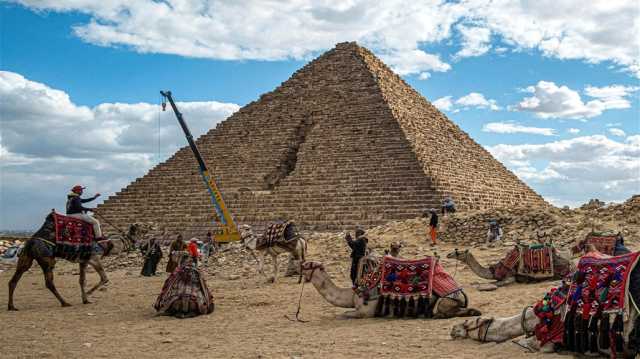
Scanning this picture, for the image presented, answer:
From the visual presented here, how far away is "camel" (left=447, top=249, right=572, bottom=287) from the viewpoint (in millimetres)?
8188

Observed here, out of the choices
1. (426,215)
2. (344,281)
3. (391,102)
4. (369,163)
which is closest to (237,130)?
(391,102)

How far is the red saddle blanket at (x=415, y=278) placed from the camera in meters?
6.33

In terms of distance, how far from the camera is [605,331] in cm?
422

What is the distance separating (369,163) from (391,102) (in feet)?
22.3

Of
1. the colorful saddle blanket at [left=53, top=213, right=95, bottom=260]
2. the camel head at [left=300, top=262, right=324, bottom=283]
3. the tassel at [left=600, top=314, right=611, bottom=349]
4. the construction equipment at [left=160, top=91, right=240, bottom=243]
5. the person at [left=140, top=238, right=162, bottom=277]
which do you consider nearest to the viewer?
the tassel at [left=600, top=314, right=611, bottom=349]

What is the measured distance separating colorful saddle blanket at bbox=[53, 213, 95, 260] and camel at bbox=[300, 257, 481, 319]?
11.1ft

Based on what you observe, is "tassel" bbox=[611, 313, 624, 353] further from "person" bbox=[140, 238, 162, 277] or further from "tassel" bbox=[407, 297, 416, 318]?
"person" bbox=[140, 238, 162, 277]

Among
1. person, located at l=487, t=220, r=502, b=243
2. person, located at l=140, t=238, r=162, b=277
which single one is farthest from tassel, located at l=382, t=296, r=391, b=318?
person, located at l=487, t=220, r=502, b=243

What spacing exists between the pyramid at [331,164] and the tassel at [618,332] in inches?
715

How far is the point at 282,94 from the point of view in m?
37.7

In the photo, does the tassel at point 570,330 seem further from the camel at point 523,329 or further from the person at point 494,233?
the person at point 494,233

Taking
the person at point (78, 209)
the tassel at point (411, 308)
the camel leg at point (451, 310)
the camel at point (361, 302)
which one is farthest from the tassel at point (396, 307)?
the person at point (78, 209)

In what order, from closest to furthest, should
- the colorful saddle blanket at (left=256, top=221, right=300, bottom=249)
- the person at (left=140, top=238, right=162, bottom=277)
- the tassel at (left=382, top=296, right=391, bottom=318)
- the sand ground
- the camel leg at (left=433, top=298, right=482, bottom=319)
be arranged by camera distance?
the sand ground, the camel leg at (left=433, top=298, right=482, bottom=319), the tassel at (left=382, top=296, right=391, bottom=318), the colorful saddle blanket at (left=256, top=221, right=300, bottom=249), the person at (left=140, top=238, right=162, bottom=277)

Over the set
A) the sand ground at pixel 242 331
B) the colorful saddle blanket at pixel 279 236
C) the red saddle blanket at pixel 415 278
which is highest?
the colorful saddle blanket at pixel 279 236
